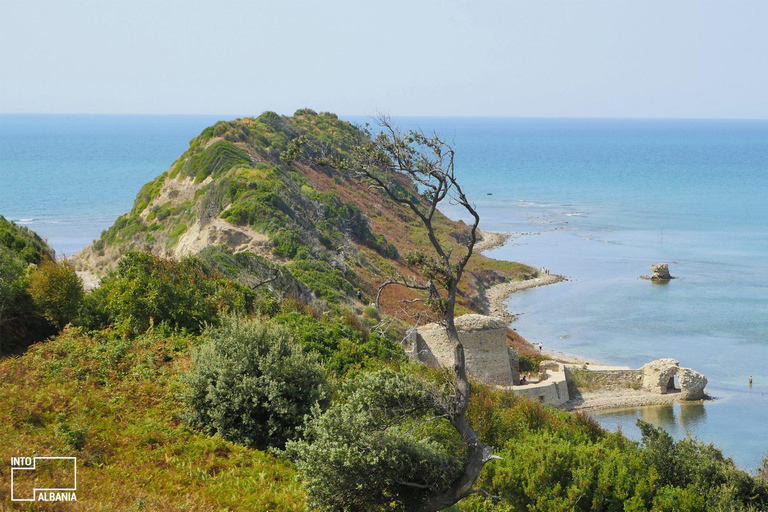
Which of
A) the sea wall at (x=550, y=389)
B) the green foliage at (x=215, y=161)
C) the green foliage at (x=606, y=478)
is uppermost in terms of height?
the green foliage at (x=215, y=161)

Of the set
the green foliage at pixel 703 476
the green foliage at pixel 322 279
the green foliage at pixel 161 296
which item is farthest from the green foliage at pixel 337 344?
the green foliage at pixel 322 279

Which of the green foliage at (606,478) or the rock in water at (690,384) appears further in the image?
the rock in water at (690,384)

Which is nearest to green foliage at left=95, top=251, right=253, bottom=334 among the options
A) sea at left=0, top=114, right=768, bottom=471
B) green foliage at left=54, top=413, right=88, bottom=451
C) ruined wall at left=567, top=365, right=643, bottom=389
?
green foliage at left=54, top=413, right=88, bottom=451

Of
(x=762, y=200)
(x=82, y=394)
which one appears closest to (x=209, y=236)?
(x=82, y=394)

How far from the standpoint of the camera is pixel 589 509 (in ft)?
40.7

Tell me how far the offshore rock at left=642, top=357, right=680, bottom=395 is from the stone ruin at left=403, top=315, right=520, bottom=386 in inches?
406

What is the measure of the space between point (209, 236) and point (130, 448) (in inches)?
954

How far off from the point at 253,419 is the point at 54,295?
23.1 ft

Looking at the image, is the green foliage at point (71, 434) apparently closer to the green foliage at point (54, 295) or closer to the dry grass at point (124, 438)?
the dry grass at point (124, 438)

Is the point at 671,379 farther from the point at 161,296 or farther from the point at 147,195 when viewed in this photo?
the point at 147,195

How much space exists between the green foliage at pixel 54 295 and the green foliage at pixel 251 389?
5.34m

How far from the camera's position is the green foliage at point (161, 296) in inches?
653

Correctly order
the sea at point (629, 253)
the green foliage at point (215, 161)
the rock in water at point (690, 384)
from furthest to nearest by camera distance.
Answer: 1. the green foliage at point (215, 161)
2. the sea at point (629, 253)
3. the rock in water at point (690, 384)

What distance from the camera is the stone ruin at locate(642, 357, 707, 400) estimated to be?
37.7 metres
